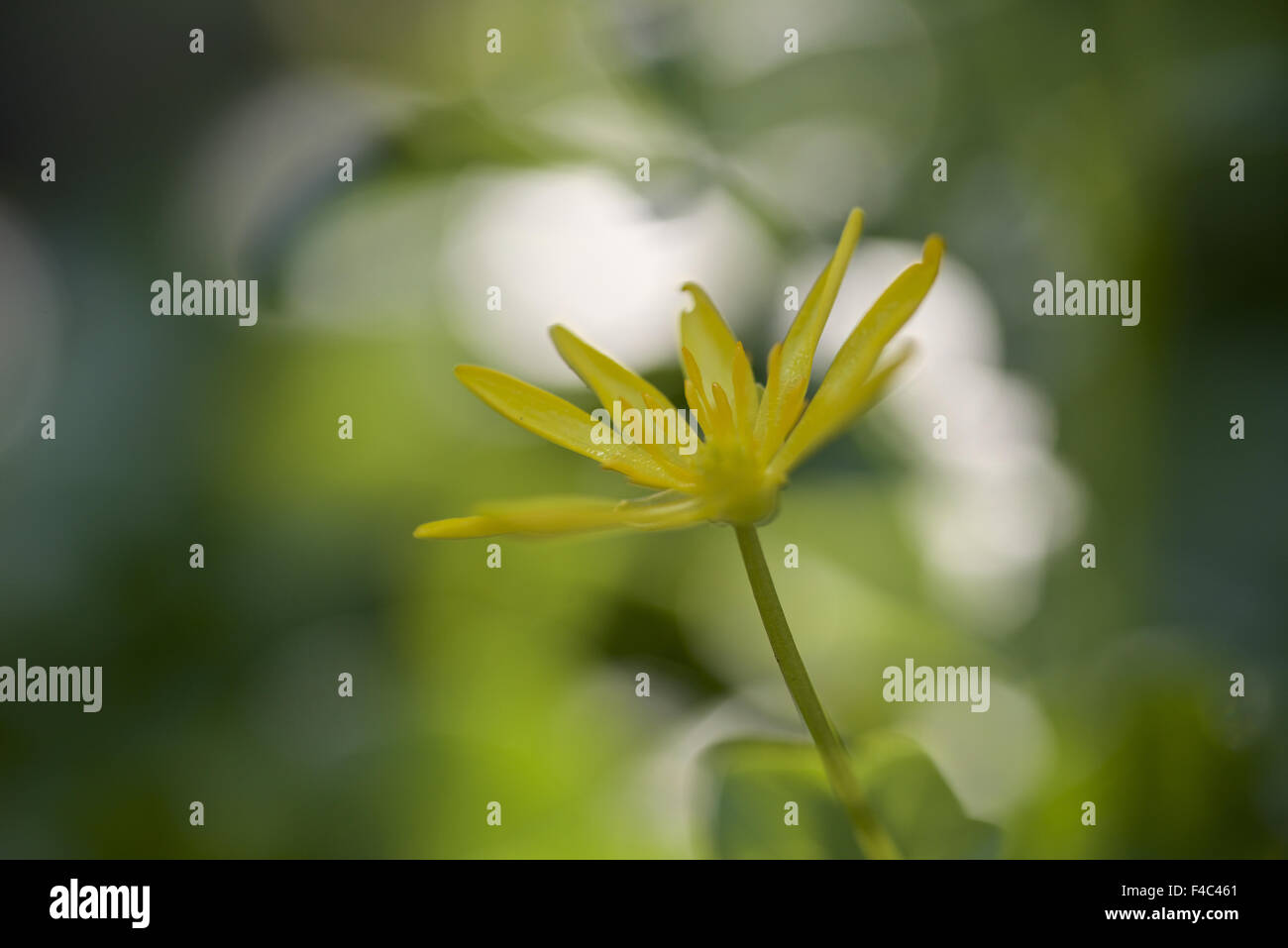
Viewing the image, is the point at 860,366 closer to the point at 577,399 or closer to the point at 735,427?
the point at 735,427

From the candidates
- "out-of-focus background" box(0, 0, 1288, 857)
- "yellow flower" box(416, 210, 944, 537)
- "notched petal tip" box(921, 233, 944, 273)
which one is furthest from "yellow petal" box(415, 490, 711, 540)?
"out-of-focus background" box(0, 0, 1288, 857)

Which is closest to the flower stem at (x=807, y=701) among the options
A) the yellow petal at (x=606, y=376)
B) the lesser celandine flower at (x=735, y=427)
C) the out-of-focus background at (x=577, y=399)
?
the lesser celandine flower at (x=735, y=427)

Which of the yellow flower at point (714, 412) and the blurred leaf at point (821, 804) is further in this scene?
the blurred leaf at point (821, 804)

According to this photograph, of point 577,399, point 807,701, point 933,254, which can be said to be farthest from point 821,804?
point 577,399

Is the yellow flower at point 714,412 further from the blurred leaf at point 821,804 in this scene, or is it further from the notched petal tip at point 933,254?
the blurred leaf at point 821,804

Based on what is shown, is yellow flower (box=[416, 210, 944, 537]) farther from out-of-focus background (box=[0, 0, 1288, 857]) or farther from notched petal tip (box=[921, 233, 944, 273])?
out-of-focus background (box=[0, 0, 1288, 857])

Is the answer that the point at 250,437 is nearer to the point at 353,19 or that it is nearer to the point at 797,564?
the point at 353,19
